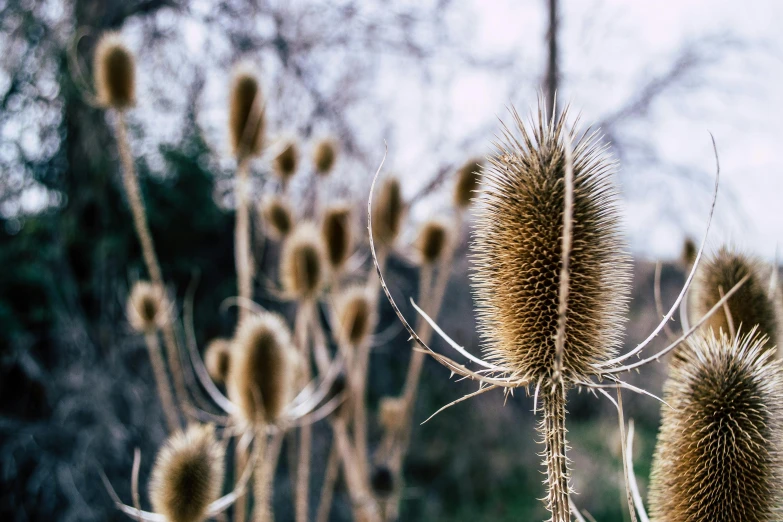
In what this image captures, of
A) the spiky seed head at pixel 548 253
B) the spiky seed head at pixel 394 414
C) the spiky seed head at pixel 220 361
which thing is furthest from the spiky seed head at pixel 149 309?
the spiky seed head at pixel 548 253

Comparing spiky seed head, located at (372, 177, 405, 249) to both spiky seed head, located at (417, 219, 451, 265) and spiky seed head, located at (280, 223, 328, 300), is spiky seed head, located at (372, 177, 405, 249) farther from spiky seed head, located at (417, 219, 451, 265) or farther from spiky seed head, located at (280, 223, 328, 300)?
spiky seed head, located at (280, 223, 328, 300)

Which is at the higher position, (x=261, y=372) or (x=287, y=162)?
(x=287, y=162)

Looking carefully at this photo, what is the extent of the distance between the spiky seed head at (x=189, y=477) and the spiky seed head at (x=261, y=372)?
7.7 inches

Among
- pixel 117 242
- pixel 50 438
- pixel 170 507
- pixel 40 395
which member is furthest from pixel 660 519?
pixel 117 242

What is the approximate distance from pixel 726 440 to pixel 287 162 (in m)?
2.06

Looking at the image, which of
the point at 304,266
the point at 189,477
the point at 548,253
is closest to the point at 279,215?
the point at 304,266

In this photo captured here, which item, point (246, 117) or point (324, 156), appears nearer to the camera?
point (246, 117)

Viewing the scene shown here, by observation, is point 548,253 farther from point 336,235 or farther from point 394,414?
point 394,414

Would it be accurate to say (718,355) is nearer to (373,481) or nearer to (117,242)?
(373,481)

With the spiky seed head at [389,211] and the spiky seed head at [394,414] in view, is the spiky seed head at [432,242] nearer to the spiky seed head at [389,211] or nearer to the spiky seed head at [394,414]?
Answer: the spiky seed head at [389,211]

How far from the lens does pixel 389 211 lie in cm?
244

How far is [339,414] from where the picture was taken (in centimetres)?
247

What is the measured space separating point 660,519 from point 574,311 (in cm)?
32

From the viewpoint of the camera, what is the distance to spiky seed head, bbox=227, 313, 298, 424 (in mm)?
1813
